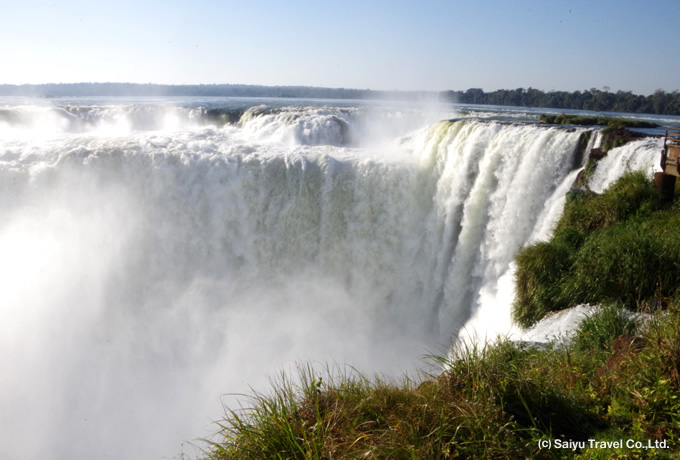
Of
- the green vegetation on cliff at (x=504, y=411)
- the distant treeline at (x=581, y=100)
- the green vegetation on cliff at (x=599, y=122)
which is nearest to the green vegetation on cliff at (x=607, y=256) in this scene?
the green vegetation on cliff at (x=504, y=411)

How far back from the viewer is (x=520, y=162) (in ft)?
33.4

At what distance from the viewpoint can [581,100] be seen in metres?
30.6

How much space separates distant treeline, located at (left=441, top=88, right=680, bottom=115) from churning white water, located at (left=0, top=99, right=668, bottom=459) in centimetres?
1672

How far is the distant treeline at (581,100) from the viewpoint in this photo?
79.0 ft

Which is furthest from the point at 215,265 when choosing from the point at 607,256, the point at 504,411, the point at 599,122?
the point at 599,122

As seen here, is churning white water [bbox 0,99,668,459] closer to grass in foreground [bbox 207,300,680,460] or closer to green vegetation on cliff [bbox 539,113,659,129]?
green vegetation on cliff [bbox 539,113,659,129]

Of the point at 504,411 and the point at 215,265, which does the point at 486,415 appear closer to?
the point at 504,411

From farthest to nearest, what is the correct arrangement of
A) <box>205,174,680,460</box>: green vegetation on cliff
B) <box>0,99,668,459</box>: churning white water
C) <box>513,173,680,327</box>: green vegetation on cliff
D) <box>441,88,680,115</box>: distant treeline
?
<box>441,88,680,115</box>: distant treeline, <box>0,99,668,459</box>: churning white water, <box>513,173,680,327</box>: green vegetation on cliff, <box>205,174,680,460</box>: green vegetation on cliff

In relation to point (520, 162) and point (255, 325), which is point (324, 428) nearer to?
point (520, 162)

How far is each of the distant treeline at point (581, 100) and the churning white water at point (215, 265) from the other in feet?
54.9

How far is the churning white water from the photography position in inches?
416

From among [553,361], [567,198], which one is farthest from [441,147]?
[553,361]

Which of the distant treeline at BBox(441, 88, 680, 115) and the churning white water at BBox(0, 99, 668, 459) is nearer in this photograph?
the churning white water at BBox(0, 99, 668, 459)

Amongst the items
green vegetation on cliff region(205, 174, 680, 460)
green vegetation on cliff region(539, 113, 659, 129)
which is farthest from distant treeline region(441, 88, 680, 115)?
green vegetation on cliff region(205, 174, 680, 460)
